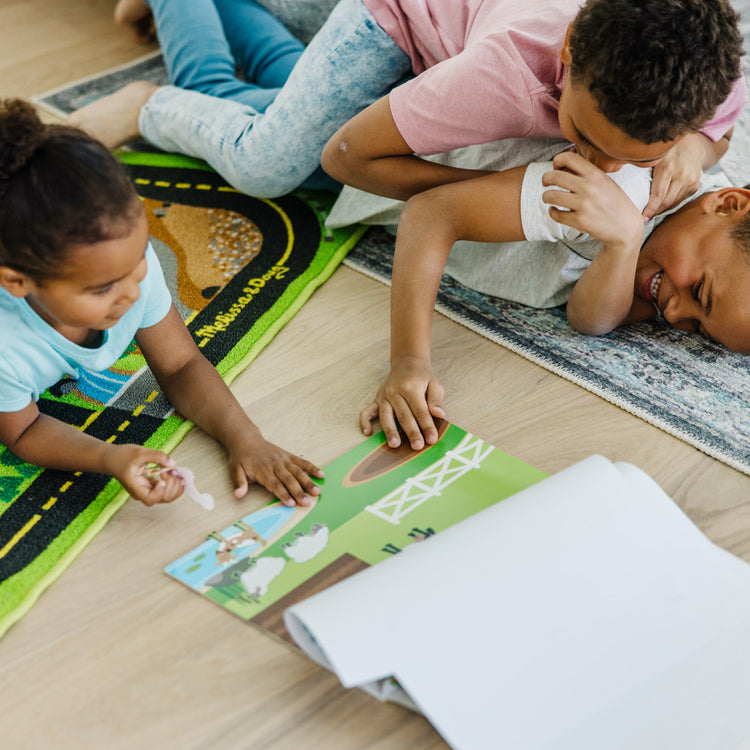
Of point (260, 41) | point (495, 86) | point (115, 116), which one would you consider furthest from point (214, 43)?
point (495, 86)

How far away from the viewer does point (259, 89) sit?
1414 millimetres

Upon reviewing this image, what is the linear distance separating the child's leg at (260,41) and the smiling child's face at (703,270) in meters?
0.76

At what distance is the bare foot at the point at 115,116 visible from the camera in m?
1.44

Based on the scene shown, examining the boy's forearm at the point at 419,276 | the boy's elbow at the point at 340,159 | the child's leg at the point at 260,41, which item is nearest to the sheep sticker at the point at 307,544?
the boy's forearm at the point at 419,276

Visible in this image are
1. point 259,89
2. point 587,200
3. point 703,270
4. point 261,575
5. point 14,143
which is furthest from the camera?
point 259,89

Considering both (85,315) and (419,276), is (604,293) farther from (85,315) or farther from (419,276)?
(85,315)

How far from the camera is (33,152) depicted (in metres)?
0.67

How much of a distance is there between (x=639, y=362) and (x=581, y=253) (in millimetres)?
160

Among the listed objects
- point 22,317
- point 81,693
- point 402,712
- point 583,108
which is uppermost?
point 22,317

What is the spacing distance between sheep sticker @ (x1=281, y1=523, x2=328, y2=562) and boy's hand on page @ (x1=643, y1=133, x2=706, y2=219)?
58 centimetres

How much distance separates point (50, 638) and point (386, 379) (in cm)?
46

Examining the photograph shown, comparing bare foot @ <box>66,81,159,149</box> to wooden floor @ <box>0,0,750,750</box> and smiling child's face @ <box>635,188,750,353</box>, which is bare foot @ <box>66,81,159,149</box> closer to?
wooden floor @ <box>0,0,750,750</box>

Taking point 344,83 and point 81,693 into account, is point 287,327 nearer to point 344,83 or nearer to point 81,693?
point 344,83

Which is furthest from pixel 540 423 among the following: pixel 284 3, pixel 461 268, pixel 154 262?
pixel 284 3
